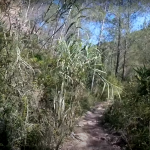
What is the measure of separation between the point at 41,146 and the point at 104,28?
45.2 ft

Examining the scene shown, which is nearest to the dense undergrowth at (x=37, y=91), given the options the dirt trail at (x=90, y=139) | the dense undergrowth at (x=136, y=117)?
the dirt trail at (x=90, y=139)

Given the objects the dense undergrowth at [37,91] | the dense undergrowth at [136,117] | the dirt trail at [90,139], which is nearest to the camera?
the dense undergrowth at [37,91]

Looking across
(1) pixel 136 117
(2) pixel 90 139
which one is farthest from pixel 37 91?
(1) pixel 136 117

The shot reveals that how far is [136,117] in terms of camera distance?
14.3ft

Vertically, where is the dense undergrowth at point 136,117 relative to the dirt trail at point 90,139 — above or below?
above

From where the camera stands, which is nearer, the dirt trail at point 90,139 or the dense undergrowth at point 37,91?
the dense undergrowth at point 37,91

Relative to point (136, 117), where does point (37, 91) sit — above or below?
above

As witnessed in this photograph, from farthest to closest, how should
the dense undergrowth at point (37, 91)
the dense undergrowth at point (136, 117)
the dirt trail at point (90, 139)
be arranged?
the dirt trail at point (90, 139) → the dense undergrowth at point (136, 117) → the dense undergrowth at point (37, 91)

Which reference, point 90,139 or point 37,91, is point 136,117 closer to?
point 90,139

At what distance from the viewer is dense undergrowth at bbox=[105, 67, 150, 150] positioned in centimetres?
409

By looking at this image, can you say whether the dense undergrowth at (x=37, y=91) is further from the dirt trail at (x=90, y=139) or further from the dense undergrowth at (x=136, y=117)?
the dense undergrowth at (x=136, y=117)

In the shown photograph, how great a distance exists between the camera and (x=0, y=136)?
3.59 meters

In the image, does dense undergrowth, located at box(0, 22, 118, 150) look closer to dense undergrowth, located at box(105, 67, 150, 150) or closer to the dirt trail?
the dirt trail

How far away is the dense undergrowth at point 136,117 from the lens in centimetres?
409
